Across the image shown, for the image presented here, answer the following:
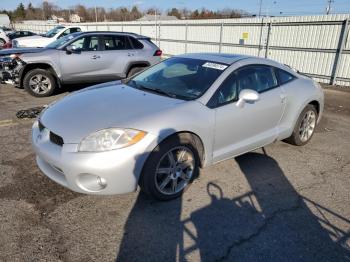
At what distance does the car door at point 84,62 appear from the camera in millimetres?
8180

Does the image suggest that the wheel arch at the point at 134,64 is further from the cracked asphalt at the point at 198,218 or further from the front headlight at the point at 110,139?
the front headlight at the point at 110,139

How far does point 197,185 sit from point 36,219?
69.3 inches

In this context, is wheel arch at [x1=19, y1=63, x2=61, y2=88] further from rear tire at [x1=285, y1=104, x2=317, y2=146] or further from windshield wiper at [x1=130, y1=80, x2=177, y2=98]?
rear tire at [x1=285, y1=104, x2=317, y2=146]

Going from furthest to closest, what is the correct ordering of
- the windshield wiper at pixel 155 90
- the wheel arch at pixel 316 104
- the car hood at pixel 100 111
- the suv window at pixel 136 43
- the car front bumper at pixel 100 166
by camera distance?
1. the suv window at pixel 136 43
2. the wheel arch at pixel 316 104
3. the windshield wiper at pixel 155 90
4. the car hood at pixel 100 111
5. the car front bumper at pixel 100 166

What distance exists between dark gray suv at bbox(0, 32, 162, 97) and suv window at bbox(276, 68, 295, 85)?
5274mm

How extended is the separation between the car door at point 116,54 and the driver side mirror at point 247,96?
18.9ft

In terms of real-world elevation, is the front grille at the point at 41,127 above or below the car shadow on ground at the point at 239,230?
above

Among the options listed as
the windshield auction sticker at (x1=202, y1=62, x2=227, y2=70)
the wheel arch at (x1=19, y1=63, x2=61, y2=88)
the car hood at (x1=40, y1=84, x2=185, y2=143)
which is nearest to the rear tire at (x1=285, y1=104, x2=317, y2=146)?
the windshield auction sticker at (x1=202, y1=62, x2=227, y2=70)

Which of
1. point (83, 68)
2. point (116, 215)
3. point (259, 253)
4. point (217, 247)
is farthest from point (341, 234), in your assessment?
point (83, 68)

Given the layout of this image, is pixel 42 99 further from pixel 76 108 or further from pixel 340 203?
pixel 340 203

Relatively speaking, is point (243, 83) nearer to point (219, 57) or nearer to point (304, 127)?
point (219, 57)

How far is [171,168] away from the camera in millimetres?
3291

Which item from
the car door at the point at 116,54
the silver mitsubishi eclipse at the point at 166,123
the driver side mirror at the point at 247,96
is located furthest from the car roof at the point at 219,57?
the car door at the point at 116,54

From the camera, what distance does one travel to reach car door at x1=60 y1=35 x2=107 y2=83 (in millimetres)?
8180
